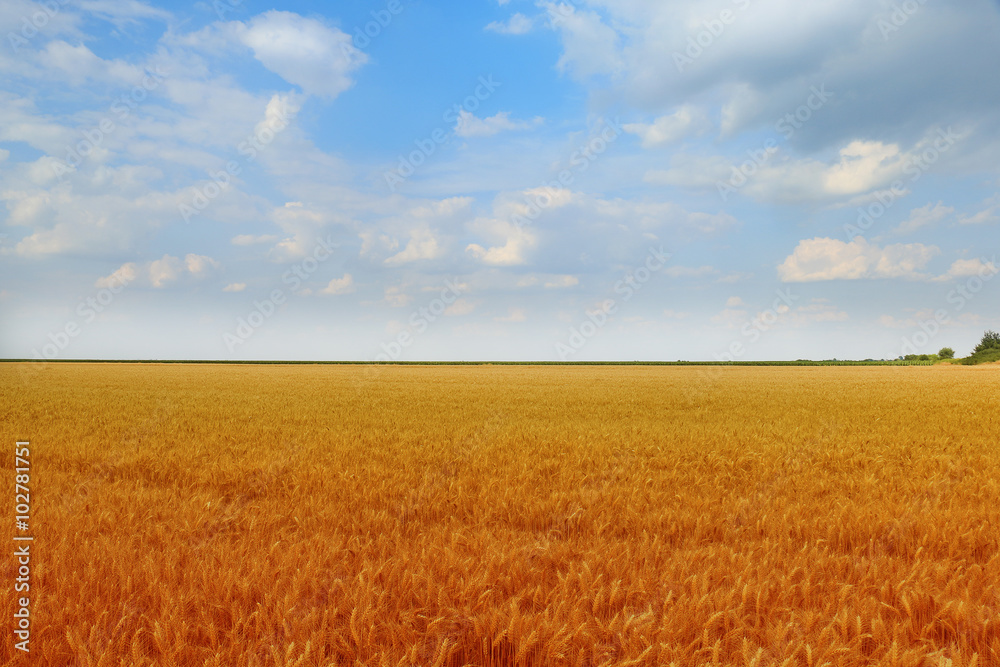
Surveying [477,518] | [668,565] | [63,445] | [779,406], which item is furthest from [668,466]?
[779,406]

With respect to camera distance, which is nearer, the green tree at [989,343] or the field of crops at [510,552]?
the field of crops at [510,552]

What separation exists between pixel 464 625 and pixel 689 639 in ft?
4.26

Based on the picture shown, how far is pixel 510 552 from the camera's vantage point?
4.08m

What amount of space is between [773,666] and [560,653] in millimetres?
1076

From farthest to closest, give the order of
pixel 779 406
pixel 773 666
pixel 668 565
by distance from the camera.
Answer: pixel 779 406
pixel 668 565
pixel 773 666

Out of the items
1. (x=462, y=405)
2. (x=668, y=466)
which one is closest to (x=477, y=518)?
(x=668, y=466)

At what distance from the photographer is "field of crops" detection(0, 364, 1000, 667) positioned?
2953 millimetres

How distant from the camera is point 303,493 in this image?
6332 mm

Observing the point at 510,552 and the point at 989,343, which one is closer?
the point at 510,552

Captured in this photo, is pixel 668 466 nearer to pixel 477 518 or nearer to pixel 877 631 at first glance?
pixel 477 518

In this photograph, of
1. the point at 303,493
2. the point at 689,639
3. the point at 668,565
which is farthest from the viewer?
the point at 303,493

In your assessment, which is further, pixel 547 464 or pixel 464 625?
pixel 547 464

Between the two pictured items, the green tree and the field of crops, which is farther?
the green tree

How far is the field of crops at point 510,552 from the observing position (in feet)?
9.69
